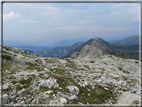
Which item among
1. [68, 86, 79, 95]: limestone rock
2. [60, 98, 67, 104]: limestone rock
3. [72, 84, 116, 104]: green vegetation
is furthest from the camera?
[68, 86, 79, 95]: limestone rock

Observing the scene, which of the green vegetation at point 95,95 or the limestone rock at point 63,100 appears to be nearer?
the limestone rock at point 63,100

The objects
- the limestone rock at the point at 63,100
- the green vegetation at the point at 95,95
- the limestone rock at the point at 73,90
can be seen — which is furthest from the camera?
the limestone rock at the point at 73,90

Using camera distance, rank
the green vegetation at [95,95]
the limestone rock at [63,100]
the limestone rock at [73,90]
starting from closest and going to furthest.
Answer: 1. the limestone rock at [63,100]
2. the green vegetation at [95,95]
3. the limestone rock at [73,90]

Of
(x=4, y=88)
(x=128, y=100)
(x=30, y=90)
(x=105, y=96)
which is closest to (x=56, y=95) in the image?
(x=30, y=90)

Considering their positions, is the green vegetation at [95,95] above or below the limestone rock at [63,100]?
below

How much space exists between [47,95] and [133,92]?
16.0 meters

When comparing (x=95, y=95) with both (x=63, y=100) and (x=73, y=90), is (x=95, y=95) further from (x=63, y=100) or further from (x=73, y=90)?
(x=63, y=100)

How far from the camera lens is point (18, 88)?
439 inches

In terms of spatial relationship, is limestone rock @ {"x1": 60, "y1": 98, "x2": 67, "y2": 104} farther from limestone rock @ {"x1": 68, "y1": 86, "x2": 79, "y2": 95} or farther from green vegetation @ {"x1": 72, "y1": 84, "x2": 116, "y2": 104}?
limestone rock @ {"x1": 68, "y1": 86, "x2": 79, "y2": 95}

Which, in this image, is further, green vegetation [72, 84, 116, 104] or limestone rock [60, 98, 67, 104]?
green vegetation [72, 84, 116, 104]

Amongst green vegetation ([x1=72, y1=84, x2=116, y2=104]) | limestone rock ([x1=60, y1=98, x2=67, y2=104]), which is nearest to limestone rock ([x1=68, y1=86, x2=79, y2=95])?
green vegetation ([x1=72, y1=84, x2=116, y2=104])

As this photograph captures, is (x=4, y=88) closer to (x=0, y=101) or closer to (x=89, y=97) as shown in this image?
(x=0, y=101)

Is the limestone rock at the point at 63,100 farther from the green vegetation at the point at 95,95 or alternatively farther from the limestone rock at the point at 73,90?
the limestone rock at the point at 73,90

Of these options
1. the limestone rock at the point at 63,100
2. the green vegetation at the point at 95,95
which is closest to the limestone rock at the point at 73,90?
the green vegetation at the point at 95,95
